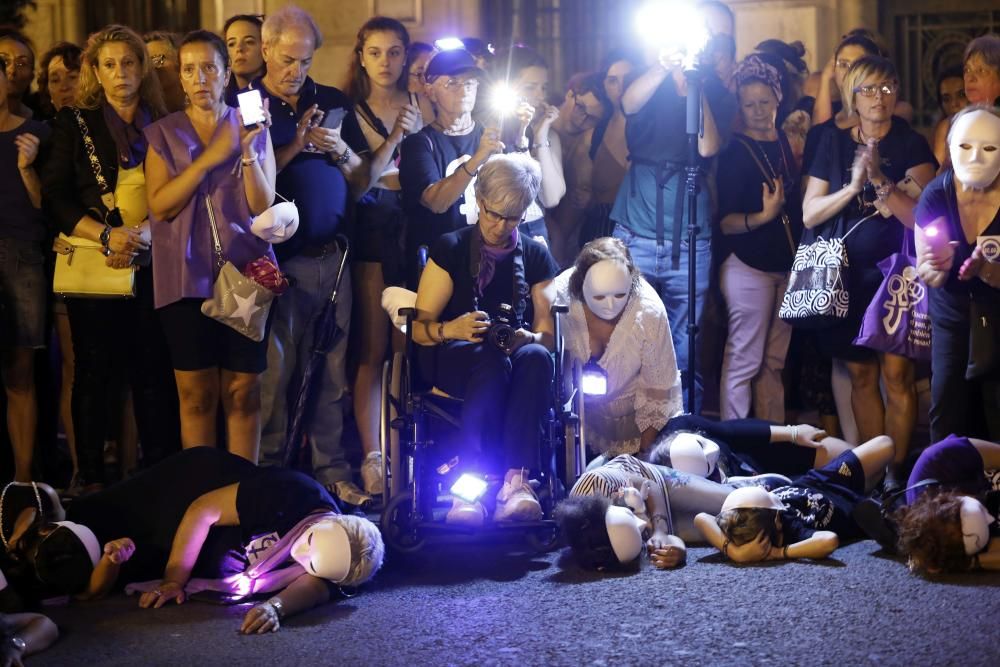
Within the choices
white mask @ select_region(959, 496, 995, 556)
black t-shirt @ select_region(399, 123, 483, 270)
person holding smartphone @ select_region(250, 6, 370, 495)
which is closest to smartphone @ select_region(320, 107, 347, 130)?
person holding smartphone @ select_region(250, 6, 370, 495)

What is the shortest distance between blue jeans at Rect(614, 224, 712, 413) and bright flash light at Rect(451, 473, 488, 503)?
1615 millimetres

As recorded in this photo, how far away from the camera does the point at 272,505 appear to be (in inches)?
193

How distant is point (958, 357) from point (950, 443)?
1.78 ft

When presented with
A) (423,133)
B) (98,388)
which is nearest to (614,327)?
(423,133)

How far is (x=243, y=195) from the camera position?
19.1 ft

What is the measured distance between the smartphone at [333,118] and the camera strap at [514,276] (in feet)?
3.13

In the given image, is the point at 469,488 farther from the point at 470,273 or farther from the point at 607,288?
the point at 607,288

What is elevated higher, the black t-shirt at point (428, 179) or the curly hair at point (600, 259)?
the black t-shirt at point (428, 179)

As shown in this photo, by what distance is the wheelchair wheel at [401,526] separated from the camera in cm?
535

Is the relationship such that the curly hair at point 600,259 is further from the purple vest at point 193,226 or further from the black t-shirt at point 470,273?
the purple vest at point 193,226

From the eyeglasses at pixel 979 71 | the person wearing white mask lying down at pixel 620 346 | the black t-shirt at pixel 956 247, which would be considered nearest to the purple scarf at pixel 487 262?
the person wearing white mask lying down at pixel 620 346

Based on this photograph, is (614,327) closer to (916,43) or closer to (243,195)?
(243,195)

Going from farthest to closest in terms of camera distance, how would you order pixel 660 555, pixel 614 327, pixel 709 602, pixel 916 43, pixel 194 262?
pixel 916 43, pixel 614 327, pixel 194 262, pixel 660 555, pixel 709 602

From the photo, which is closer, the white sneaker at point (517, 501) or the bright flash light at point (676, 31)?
the white sneaker at point (517, 501)
